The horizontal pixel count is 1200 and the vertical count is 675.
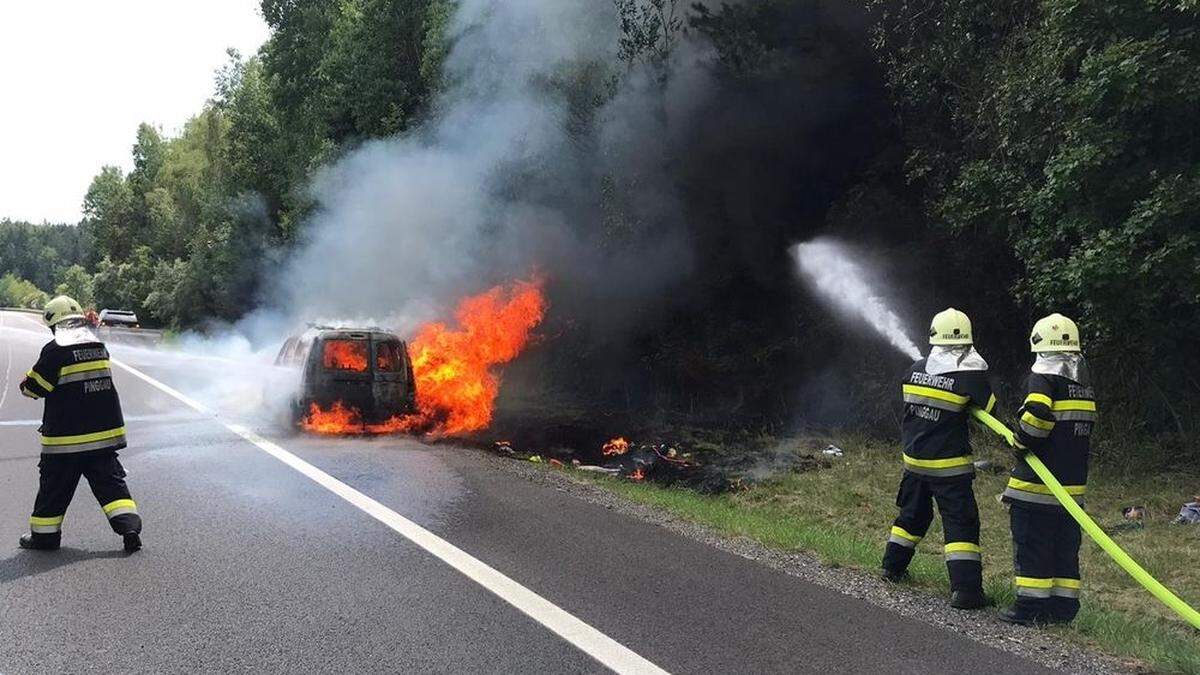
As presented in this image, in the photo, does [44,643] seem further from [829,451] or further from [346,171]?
[346,171]

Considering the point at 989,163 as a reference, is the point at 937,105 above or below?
above

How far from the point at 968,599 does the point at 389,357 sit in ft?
28.5

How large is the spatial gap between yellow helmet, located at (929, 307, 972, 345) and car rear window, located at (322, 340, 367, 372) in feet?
27.0

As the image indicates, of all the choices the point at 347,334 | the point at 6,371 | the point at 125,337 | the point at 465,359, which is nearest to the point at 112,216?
the point at 125,337

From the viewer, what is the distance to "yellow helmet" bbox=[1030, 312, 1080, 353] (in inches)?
190

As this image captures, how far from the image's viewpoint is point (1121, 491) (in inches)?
355

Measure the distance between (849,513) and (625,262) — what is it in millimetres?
9072

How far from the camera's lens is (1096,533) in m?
4.44

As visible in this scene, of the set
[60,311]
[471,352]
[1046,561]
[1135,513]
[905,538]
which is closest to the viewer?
[1046,561]

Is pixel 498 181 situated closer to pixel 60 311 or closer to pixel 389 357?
pixel 389 357

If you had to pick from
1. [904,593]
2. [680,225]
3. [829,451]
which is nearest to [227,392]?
[680,225]

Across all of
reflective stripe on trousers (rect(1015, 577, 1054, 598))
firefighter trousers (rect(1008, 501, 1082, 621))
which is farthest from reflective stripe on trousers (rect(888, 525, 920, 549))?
reflective stripe on trousers (rect(1015, 577, 1054, 598))

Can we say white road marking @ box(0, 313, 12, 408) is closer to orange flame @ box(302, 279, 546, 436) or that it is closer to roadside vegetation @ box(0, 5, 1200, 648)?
orange flame @ box(302, 279, 546, 436)

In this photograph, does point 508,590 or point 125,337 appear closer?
point 508,590
